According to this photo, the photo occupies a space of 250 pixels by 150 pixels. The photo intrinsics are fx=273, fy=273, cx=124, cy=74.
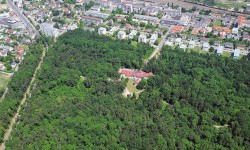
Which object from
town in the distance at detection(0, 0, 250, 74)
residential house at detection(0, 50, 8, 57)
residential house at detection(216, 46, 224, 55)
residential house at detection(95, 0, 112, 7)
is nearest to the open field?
town in the distance at detection(0, 0, 250, 74)

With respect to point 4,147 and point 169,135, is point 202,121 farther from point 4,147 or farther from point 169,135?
point 4,147

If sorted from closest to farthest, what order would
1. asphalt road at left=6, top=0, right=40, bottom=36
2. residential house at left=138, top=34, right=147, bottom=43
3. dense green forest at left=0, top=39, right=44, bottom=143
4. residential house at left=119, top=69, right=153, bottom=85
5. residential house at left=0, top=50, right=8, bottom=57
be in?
dense green forest at left=0, top=39, right=44, bottom=143 < residential house at left=119, top=69, right=153, bottom=85 < residential house at left=0, top=50, right=8, bottom=57 < residential house at left=138, top=34, right=147, bottom=43 < asphalt road at left=6, top=0, right=40, bottom=36

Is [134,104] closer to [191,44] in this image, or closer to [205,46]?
[191,44]

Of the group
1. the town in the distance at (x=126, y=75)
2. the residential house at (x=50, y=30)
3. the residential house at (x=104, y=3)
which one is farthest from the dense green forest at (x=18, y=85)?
the residential house at (x=104, y=3)

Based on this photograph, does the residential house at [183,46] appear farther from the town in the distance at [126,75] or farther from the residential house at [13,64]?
the residential house at [13,64]

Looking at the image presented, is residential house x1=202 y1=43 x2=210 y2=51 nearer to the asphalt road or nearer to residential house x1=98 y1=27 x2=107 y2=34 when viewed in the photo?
residential house x1=98 y1=27 x2=107 y2=34

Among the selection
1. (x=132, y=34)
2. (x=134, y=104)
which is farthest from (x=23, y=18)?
→ (x=134, y=104)

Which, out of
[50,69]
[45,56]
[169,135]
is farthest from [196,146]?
[45,56]
